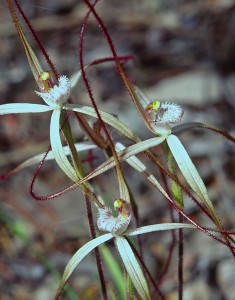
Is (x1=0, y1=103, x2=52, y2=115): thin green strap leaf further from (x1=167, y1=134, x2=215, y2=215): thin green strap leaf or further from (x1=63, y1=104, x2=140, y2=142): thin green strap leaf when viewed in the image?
(x1=167, y1=134, x2=215, y2=215): thin green strap leaf

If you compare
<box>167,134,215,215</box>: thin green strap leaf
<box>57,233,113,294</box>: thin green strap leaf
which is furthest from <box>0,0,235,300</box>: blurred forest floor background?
<box>167,134,215,215</box>: thin green strap leaf

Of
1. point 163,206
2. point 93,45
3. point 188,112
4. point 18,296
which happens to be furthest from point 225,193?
point 93,45

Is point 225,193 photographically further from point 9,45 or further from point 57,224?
point 9,45

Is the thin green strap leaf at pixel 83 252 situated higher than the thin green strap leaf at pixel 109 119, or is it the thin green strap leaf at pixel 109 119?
the thin green strap leaf at pixel 109 119

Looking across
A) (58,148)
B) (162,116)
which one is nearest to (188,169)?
(162,116)

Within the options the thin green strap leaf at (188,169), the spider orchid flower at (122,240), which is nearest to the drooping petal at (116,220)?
the spider orchid flower at (122,240)

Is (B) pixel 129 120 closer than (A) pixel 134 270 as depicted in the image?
No

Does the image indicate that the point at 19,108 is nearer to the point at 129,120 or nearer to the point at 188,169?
the point at 188,169

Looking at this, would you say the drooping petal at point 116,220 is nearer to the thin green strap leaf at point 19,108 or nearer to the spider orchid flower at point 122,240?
the spider orchid flower at point 122,240
